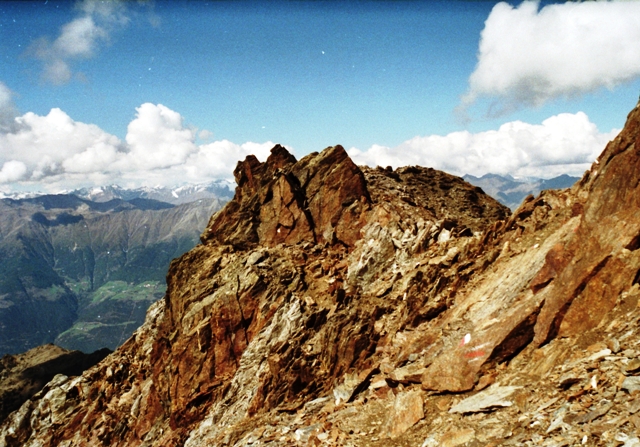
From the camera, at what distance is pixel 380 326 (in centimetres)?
2867

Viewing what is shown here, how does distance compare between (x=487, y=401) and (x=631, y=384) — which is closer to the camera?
(x=631, y=384)

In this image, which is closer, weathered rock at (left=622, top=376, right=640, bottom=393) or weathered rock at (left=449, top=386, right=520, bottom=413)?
weathered rock at (left=622, top=376, right=640, bottom=393)

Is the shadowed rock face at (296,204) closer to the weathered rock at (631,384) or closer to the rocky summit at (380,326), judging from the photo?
the rocky summit at (380,326)

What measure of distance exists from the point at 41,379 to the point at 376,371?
164 m

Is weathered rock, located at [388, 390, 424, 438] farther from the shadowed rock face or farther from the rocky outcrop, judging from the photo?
the rocky outcrop

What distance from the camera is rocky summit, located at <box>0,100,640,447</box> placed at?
15.4 meters

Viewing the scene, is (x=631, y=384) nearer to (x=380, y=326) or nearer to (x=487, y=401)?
(x=487, y=401)

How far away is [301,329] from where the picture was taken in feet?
107

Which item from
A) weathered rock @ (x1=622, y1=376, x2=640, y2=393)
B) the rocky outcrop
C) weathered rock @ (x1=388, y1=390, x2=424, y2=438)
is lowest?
the rocky outcrop

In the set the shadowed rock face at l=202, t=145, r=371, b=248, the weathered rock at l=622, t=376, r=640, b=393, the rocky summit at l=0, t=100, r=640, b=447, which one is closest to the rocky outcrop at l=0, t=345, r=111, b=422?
the rocky summit at l=0, t=100, r=640, b=447

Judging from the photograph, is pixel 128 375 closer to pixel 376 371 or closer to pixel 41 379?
pixel 376 371

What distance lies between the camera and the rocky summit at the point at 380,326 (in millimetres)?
15430

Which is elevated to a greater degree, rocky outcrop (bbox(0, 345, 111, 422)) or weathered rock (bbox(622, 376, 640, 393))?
weathered rock (bbox(622, 376, 640, 393))

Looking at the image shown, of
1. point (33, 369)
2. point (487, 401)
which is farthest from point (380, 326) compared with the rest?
point (33, 369)
